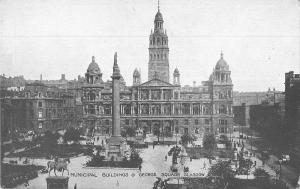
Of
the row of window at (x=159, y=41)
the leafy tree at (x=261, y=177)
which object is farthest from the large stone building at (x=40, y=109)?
the leafy tree at (x=261, y=177)

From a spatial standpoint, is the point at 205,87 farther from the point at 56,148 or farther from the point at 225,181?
the point at 225,181

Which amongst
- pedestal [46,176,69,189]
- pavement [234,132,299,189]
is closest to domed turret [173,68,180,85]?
pavement [234,132,299,189]

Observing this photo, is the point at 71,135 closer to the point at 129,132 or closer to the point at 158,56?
the point at 129,132

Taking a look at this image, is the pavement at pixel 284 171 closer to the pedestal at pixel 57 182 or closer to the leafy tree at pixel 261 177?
the leafy tree at pixel 261 177

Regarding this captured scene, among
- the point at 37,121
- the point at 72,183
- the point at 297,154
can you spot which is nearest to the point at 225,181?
the point at 297,154

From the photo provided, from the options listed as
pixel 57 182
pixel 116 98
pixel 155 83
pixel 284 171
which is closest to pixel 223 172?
pixel 284 171

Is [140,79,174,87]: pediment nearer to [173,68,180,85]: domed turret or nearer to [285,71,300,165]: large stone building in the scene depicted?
[173,68,180,85]: domed turret

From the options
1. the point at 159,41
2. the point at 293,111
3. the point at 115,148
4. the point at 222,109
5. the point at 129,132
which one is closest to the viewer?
the point at 293,111
